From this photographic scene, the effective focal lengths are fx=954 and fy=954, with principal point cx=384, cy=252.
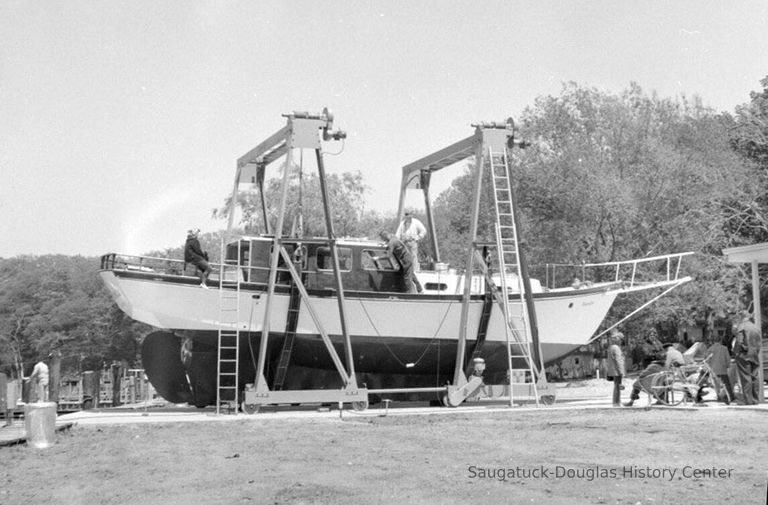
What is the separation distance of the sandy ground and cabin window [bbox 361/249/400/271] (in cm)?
494

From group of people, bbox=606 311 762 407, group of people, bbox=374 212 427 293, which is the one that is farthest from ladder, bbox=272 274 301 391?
group of people, bbox=606 311 762 407

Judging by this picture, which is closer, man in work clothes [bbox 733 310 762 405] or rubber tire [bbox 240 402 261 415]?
man in work clothes [bbox 733 310 762 405]

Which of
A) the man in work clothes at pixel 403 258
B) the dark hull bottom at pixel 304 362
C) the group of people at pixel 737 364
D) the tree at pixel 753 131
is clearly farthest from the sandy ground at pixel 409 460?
the tree at pixel 753 131

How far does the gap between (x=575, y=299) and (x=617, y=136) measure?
46.5ft

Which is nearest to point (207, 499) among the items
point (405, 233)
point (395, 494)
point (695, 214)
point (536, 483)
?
point (395, 494)

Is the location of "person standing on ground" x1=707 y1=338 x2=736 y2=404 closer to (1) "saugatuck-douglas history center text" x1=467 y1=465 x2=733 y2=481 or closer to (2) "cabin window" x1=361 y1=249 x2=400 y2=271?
(2) "cabin window" x1=361 y1=249 x2=400 y2=271

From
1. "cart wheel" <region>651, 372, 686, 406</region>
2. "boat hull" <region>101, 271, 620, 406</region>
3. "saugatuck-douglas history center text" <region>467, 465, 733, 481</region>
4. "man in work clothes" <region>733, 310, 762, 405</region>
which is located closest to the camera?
"saugatuck-douglas history center text" <region>467, 465, 733, 481</region>

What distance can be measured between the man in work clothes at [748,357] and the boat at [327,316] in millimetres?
4173

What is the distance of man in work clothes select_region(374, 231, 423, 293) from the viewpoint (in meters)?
21.0

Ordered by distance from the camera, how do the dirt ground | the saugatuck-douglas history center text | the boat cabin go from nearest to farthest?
1. the dirt ground
2. the saugatuck-douglas history center text
3. the boat cabin

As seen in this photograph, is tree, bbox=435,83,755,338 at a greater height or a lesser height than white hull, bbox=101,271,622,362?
greater

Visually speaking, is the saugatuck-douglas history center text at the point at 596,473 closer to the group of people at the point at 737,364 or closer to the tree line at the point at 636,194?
the group of people at the point at 737,364

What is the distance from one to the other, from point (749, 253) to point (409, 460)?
9754mm

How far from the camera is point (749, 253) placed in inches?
712
